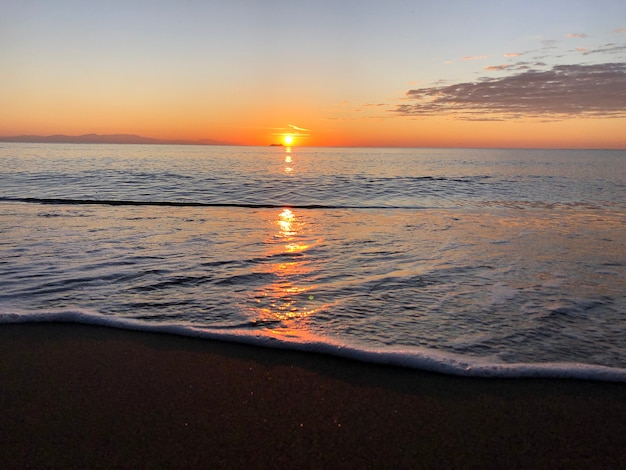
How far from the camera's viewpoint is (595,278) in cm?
664

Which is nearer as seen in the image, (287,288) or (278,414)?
(278,414)

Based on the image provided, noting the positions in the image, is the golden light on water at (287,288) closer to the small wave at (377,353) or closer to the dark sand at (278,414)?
the small wave at (377,353)

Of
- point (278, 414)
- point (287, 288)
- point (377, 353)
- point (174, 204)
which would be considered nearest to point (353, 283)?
point (287, 288)

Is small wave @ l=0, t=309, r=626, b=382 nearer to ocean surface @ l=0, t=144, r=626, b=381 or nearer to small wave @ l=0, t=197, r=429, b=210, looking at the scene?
ocean surface @ l=0, t=144, r=626, b=381

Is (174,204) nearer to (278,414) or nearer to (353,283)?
(353,283)

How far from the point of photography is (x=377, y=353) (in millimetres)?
3973

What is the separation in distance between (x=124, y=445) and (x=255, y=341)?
1.70 metres

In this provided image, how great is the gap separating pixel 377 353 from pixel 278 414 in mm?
1254

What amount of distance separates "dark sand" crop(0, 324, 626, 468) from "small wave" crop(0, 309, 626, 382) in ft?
0.37

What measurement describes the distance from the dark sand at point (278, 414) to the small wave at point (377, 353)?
11cm

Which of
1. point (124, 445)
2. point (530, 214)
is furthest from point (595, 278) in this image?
point (530, 214)

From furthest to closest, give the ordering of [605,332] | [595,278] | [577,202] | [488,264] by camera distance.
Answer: [577,202], [488,264], [595,278], [605,332]

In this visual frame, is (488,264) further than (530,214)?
No

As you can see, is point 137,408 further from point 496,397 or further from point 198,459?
point 496,397
